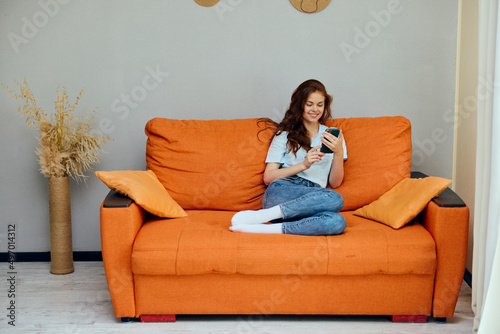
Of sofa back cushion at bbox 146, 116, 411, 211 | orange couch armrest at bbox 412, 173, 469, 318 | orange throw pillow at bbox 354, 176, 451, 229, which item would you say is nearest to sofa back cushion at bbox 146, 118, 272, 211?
sofa back cushion at bbox 146, 116, 411, 211

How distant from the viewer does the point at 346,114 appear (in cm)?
335

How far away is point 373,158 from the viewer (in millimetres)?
2900

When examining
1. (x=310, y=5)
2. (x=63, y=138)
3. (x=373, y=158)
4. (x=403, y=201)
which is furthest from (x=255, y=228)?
(x=310, y=5)

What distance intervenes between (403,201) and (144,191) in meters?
1.26

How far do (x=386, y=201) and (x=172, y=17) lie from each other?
1.75m

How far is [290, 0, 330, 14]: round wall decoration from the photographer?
326cm

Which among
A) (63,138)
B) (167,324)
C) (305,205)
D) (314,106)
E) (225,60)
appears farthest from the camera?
(225,60)

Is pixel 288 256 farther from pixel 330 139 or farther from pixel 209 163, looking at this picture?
pixel 209 163

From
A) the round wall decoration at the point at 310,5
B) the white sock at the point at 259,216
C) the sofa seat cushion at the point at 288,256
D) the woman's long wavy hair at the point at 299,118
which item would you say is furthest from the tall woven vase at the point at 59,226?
the round wall decoration at the point at 310,5

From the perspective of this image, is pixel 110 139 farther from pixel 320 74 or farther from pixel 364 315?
pixel 364 315

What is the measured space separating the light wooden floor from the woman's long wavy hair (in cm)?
93

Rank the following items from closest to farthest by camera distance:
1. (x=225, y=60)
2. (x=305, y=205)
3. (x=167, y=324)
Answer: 1. (x=167, y=324)
2. (x=305, y=205)
3. (x=225, y=60)

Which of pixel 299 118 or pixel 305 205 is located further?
pixel 299 118

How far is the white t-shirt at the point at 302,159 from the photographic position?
289 cm
